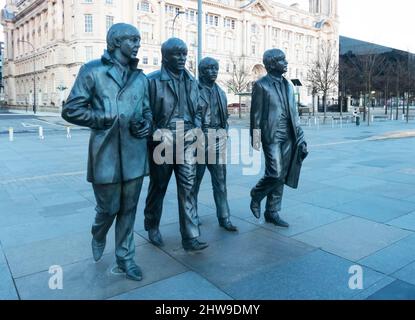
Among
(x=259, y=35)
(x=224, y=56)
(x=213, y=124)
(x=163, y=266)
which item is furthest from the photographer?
(x=259, y=35)

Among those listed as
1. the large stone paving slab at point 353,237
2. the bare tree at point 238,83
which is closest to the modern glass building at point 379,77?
the bare tree at point 238,83

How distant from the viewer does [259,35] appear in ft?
267

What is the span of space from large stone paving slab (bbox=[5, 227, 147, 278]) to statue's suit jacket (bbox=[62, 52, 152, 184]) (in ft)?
3.64

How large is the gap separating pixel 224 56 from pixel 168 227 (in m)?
73.9

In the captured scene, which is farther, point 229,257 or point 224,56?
point 224,56

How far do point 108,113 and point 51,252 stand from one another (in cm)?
182

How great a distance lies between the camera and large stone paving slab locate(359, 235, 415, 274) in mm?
3771

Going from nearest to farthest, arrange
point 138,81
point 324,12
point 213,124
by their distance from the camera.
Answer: point 138,81 → point 213,124 → point 324,12

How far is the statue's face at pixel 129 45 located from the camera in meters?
3.31

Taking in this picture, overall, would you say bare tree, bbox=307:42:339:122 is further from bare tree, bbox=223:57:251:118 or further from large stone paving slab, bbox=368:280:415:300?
large stone paving slab, bbox=368:280:415:300

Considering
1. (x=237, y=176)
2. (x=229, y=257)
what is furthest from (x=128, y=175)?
(x=237, y=176)

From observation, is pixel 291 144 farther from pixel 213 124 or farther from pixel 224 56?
pixel 224 56

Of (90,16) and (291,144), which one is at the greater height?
(90,16)
